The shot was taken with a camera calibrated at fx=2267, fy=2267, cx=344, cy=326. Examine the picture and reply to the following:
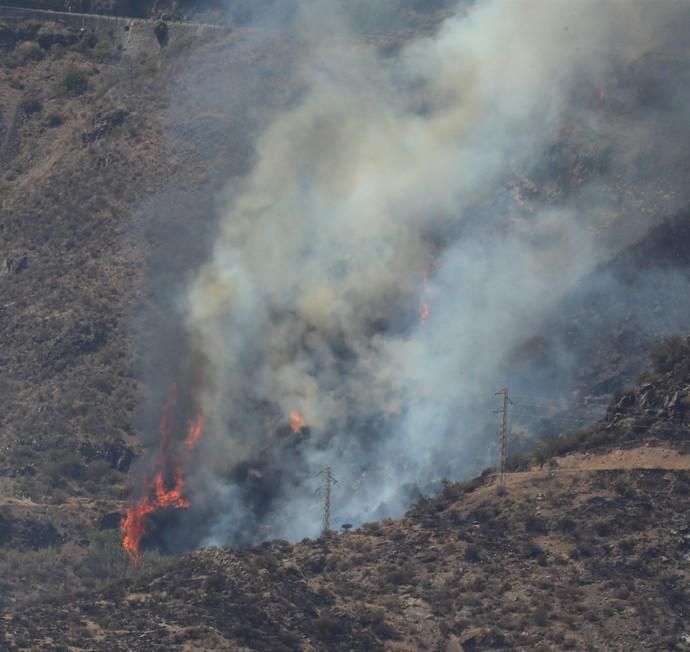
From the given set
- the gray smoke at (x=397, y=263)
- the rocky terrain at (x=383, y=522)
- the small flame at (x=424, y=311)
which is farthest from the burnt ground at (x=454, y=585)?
the small flame at (x=424, y=311)

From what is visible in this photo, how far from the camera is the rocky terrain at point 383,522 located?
12050 centimetres

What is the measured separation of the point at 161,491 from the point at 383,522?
35.1m

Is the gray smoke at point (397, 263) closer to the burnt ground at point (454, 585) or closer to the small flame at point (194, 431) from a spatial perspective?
the small flame at point (194, 431)

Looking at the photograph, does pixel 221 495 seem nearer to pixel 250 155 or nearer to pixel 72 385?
pixel 72 385

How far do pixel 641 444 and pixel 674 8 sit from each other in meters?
70.6

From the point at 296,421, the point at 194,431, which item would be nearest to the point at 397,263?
the point at 296,421

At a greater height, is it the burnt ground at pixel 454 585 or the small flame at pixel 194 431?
the small flame at pixel 194 431

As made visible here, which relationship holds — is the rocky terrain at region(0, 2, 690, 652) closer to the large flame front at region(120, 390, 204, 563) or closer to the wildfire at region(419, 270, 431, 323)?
the large flame front at region(120, 390, 204, 563)

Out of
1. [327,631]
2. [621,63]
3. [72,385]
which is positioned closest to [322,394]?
[72,385]

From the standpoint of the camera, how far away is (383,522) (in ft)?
447

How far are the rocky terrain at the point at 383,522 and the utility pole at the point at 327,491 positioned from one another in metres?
10.5

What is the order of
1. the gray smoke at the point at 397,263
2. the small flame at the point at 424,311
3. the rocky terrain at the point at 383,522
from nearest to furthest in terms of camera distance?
the rocky terrain at the point at 383,522, the gray smoke at the point at 397,263, the small flame at the point at 424,311

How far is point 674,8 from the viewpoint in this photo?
635 feet

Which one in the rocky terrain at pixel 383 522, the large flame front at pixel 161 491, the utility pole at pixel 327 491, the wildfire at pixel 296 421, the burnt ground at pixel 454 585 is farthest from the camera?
the wildfire at pixel 296 421
